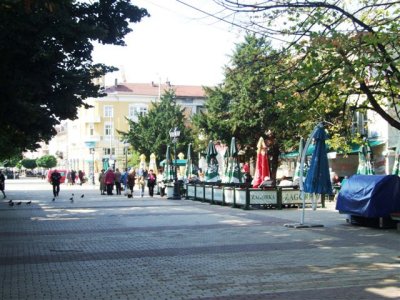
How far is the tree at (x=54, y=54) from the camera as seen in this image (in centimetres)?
1333

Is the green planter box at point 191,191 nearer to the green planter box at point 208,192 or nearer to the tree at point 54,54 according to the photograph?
the green planter box at point 208,192

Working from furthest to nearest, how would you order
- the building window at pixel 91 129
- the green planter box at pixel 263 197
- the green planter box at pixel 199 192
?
the building window at pixel 91 129
the green planter box at pixel 199 192
the green planter box at pixel 263 197

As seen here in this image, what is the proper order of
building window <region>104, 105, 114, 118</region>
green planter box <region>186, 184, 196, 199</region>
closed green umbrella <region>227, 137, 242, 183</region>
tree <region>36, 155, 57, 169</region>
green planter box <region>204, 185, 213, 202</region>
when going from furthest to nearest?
tree <region>36, 155, 57, 169</region>, building window <region>104, 105, 114, 118</region>, green planter box <region>186, 184, 196, 199</region>, green planter box <region>204, 185, 213, 202</region>, closed green umbrella <region>227, 137, 242, 183</region>

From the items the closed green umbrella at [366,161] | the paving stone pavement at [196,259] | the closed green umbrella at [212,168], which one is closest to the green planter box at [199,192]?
the closed green umbrella at [212,168]

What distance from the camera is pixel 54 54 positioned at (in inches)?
573

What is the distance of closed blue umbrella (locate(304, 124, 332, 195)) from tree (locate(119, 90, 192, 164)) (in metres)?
44.1

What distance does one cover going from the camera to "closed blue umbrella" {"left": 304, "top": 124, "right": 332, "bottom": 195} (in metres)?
16.3

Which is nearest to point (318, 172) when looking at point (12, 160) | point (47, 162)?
point (12, 160)

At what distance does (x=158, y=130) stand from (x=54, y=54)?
155 feet

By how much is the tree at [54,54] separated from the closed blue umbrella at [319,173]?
664 centimetres

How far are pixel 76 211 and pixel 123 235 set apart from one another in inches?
337

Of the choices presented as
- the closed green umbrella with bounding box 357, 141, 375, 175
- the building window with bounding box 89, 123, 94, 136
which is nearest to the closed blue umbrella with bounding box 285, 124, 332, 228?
the closed green umbrella with bounding box 357, 141, 375, 175

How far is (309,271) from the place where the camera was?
29.8ft

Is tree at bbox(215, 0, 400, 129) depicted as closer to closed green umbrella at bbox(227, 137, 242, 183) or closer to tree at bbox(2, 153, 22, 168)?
closed green umbrella at bbox(227, 137, 242, 183)
